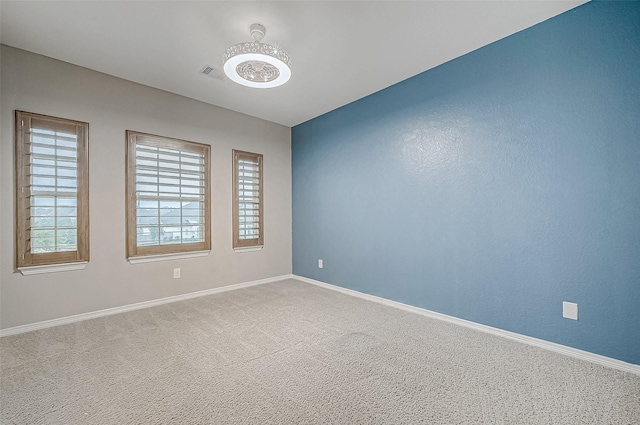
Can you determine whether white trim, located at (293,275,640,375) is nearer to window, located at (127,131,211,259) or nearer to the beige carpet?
the beige carpet

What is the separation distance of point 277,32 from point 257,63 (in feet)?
1.22

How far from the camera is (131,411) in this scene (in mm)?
1550

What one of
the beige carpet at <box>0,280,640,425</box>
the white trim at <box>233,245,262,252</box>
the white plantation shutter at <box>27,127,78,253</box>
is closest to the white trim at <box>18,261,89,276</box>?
the white plantation shutter at <box>27,127,78,253</box>

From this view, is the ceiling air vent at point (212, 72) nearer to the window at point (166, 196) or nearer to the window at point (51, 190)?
the window at point (166, 196)

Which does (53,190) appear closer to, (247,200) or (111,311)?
(111,311)

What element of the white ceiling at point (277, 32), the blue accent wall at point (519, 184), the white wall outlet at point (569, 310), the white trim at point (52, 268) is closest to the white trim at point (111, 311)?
the white trim at point (52, 268)

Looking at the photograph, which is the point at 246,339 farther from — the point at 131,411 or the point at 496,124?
the point at 496,124

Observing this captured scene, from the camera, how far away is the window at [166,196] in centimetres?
328

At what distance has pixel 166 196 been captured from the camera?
3.51m

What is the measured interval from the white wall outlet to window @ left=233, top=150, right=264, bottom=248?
3666 millimetres

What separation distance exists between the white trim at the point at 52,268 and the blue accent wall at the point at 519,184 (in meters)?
3.18

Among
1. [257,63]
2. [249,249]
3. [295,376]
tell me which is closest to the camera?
[295,376]

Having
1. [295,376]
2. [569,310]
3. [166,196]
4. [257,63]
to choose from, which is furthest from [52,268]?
[569,310]

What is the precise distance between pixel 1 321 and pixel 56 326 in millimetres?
387
